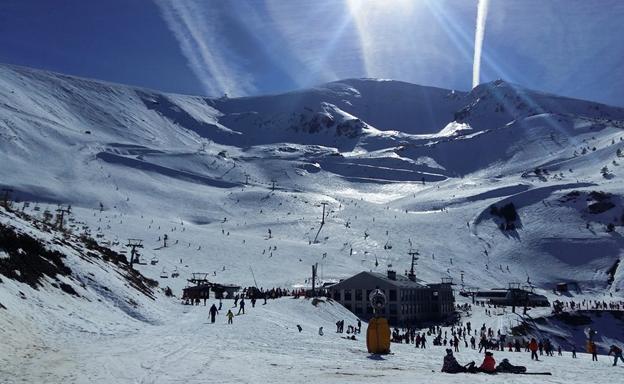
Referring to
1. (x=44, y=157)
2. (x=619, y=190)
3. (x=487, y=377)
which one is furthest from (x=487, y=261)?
(x=44, y=157)

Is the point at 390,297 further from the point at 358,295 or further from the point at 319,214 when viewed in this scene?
the point at 319,214

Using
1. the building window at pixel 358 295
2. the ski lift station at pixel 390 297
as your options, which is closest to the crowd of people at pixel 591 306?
the ski lift station at pixel 390 297

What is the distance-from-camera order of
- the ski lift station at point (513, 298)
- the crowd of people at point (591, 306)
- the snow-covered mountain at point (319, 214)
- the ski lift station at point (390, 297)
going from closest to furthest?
the ski lift station at point (390, 297), the crowd of people at point (591, 306), the ski lift station at point (513, 298), the snow-covered mountain at point (319, 214)

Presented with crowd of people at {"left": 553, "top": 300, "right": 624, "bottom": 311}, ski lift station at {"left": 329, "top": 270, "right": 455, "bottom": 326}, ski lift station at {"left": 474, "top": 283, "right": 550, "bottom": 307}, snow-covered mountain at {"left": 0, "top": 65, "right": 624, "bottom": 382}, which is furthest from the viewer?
snow-covered mountain at {"left": 0, "top": 65, "right": 624, "bottom": 382}

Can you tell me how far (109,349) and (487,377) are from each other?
1217 centimetres

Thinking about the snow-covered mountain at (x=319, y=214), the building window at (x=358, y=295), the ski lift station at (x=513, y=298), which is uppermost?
the snow-covered mountain at (x=319, y=214)

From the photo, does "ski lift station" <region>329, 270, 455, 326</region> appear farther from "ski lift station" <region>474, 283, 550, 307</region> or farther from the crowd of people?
the crowd of people

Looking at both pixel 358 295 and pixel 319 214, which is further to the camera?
pixel 319 214

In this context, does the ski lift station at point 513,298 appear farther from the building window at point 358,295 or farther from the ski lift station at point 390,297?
the building window at point 358,295

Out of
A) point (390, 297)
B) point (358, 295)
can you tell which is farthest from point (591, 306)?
point (358, 295)

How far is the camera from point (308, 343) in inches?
1064

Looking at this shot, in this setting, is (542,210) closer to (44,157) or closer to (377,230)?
(377,230)

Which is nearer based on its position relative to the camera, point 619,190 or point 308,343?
point 308,343

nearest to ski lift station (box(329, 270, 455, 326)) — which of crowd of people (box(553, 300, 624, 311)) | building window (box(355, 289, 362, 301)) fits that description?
building window (box(355, 289, 362, 301))
